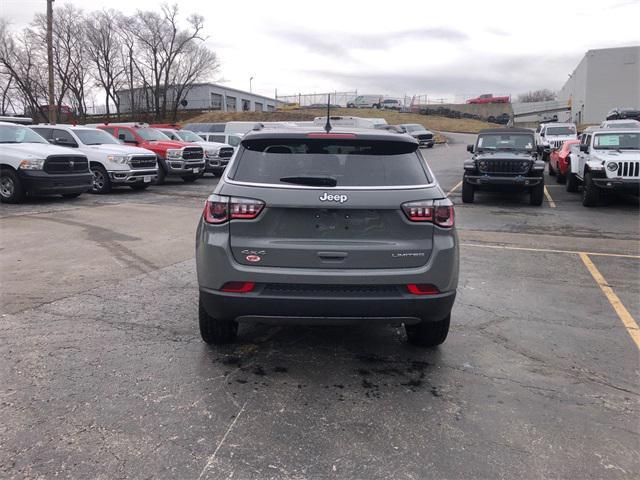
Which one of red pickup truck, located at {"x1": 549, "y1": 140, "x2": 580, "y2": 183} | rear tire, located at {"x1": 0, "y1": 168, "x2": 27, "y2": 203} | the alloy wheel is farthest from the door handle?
red pickup truck, located at {"x1": 549, "y1": 140, "x2": 580, "y2": 183}

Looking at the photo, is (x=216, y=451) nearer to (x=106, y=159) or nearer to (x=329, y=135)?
(x=329, y=135)

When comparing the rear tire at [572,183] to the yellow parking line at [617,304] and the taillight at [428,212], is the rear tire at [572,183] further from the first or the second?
the taillight at [428,212]

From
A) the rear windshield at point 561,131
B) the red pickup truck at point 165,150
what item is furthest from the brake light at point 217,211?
the rear windshield at point 561,131

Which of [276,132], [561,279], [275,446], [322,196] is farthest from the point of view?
[561,279]

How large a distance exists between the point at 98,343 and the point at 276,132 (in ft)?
7.52

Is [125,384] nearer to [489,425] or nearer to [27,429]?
[27,429]

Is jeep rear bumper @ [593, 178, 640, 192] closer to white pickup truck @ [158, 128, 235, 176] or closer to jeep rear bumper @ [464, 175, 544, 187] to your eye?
jeep rear bumper @ [464, 175, 544, 187]

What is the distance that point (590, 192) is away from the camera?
12828 mm

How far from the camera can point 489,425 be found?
318 centimetres

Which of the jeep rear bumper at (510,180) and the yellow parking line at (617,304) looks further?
the jeep rear bumper at (510,180)

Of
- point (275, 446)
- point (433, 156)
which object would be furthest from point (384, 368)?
point (433, 156)

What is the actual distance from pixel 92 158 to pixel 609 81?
57958 mm

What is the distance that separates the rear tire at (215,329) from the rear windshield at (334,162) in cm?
116

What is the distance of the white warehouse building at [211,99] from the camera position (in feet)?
227
